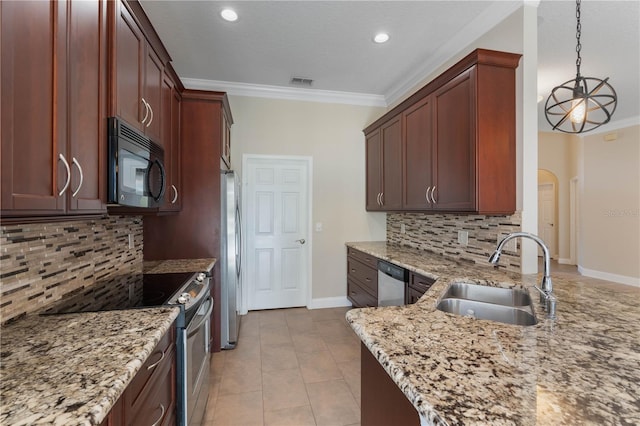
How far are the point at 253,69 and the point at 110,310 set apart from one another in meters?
2.86

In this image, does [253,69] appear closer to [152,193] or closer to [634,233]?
[152,193]

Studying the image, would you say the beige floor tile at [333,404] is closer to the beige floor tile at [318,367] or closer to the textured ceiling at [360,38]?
the beige floor tile at [318,367]

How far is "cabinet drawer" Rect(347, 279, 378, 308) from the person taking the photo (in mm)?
3229

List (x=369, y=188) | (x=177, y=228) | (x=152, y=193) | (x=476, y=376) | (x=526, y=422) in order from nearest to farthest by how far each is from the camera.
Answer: (x=526, y=422) → (x=476, y=376) → (x=152, y=193) → (x=177, y=228) → (x=369, y=188)

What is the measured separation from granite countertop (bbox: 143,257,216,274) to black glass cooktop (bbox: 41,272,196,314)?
0.65 feet

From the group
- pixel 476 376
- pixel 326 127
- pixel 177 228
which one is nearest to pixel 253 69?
pixel 326 127

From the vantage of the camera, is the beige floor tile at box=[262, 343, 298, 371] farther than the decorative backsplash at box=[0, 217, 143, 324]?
Yes

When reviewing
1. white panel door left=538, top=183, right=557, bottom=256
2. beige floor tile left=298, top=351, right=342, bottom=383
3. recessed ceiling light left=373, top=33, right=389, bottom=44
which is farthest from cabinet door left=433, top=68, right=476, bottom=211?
white panel door left=538, top=183, right=557, bottom=256

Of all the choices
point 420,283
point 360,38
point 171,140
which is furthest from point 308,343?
point 360,38

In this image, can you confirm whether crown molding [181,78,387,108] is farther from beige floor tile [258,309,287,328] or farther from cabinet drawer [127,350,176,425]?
cabinet drawer [127,350,176,425]

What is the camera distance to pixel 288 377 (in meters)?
2.35

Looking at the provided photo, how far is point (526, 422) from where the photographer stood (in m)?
0.58

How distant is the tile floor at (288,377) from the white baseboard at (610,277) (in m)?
5.29

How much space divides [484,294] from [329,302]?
2527 millimetres
